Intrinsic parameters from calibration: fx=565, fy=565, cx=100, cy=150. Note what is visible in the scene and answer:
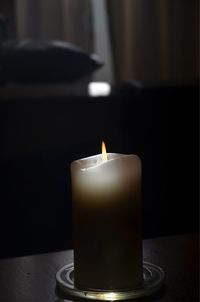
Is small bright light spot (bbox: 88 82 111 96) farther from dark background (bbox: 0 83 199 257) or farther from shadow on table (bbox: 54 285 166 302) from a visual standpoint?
shadow on table (bbox: 54 285 166 302)

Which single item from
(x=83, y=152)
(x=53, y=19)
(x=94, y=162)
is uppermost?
(x=53, y=19)

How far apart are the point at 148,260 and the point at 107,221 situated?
112 millimetres

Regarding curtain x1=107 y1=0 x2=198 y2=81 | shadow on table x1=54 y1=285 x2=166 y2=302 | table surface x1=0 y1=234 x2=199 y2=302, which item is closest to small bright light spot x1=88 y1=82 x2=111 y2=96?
table surface x1=0 y1=234 x2=199 y2=302

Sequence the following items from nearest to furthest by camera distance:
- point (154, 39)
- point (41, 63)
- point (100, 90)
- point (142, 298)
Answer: point (142, 298), point (41, 63), point (100, 90), point (154, 39)

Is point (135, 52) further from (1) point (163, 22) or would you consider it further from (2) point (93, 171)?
(2) point (93, 171)

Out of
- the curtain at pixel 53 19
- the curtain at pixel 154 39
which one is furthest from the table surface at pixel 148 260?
the curtain at pixel 154 39

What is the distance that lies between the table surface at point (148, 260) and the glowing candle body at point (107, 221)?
28 mm

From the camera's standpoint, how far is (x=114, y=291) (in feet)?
1.57

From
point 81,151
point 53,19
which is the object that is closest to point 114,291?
point 81,151

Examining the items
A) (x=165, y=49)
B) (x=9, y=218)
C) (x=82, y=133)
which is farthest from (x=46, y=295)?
(x=165, y=49)

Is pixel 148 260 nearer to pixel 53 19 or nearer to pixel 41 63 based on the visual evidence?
pixel 41 63

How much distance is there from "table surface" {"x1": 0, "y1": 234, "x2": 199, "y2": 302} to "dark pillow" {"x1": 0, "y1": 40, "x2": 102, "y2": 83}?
34.9 inches

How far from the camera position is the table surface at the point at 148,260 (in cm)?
48

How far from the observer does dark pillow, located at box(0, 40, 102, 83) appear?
1.42 meters
